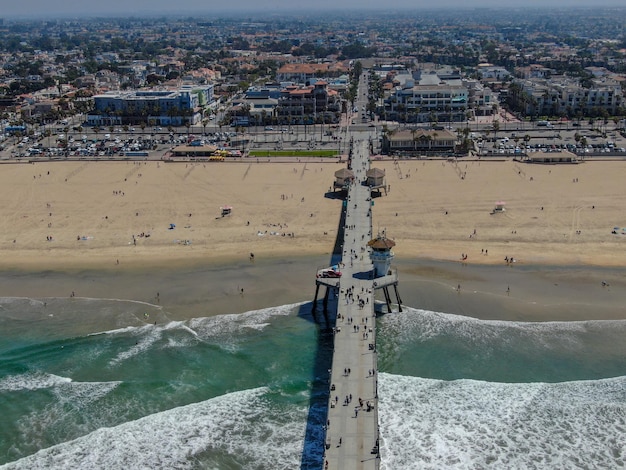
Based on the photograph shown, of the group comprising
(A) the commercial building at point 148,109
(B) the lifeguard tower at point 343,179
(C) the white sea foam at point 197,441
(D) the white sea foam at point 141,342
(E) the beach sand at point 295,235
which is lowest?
(C) the white sea foam at point 197,441

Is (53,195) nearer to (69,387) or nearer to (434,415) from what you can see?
(69,387)

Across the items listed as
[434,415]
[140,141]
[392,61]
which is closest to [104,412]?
[434,415]

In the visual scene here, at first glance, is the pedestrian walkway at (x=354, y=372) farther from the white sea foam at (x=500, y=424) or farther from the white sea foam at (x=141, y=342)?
the white sea foam at (x=141, y=342)

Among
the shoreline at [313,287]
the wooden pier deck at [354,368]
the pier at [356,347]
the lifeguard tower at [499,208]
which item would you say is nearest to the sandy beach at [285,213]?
the lifeguard tower at [499,208]

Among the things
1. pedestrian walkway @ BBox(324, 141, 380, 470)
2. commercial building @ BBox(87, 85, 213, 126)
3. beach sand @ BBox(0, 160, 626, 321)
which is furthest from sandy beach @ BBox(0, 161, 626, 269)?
commercial building @ BBox(87, 85, 213, 126)

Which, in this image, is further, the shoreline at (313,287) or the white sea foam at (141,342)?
the shoreline at (313,287)

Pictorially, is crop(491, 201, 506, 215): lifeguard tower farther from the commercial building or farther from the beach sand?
the commercial building

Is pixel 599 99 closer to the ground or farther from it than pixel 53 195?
farther from it
